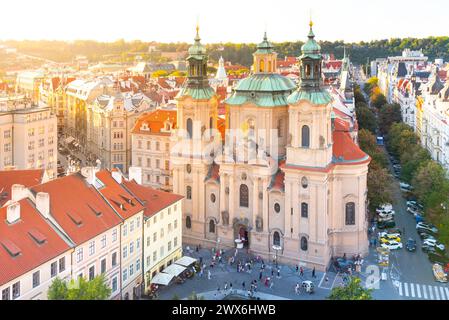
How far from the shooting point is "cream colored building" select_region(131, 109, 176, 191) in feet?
200

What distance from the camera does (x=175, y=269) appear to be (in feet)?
127

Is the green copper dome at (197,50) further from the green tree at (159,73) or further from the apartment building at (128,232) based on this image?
the green tree at (159,73)

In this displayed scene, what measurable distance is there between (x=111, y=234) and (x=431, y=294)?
20244mm

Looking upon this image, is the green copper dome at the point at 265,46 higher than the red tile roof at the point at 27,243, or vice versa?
the green copper dome at the point at 265,46

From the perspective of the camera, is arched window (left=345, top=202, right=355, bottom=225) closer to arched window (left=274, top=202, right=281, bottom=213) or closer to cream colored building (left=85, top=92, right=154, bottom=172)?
arched window (left=274, top=202, right=281, bottom=213)

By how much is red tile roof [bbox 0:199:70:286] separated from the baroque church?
18.2m

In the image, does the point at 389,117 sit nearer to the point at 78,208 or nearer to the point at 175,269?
the point at 175,269

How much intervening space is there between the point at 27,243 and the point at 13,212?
1.89m

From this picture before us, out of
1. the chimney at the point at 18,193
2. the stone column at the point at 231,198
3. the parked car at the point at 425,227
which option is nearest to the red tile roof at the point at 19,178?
the chimney at the point at 18,193

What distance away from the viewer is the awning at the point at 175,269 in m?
38.3

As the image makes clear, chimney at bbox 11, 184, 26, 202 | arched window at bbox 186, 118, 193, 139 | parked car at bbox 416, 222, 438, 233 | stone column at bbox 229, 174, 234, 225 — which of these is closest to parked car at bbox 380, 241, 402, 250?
parked car at bbox 416, 222, 438, 233

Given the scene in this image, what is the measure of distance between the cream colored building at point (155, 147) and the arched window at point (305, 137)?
21.9m

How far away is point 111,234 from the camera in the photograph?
3294 centimetres

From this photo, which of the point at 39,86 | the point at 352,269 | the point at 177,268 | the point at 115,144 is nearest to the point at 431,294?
the point at 352,269
